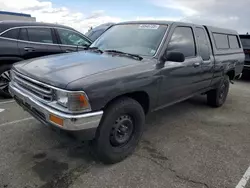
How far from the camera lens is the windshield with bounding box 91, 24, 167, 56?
353 centimetres

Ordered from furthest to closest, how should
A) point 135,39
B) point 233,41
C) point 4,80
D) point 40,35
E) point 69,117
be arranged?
point 233,41 → point 40,35 → point 4,80 → point 135,39 → point 69,117

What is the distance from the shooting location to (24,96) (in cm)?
294

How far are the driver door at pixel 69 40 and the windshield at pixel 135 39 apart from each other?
83.2 inches

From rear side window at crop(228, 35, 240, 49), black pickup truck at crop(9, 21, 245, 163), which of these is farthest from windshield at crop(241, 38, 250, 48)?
black pickup truck at crop(9, 21, 245, 163)

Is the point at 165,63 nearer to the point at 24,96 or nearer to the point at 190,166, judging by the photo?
the point at 190,166

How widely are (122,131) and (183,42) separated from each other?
1.91m

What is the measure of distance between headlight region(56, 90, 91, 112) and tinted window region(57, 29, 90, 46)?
4.04m

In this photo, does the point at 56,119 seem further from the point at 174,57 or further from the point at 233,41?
the point at 233,41

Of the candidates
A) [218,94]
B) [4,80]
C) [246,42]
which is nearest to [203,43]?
[218,94]

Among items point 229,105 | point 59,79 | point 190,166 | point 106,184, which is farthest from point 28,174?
point 229,105

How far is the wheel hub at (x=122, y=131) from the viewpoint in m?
2.94

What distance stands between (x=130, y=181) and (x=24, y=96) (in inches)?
64.8

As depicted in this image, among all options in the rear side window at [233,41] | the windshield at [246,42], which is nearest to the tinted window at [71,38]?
the rear side window at [233,41]

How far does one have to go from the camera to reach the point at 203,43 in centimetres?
450
